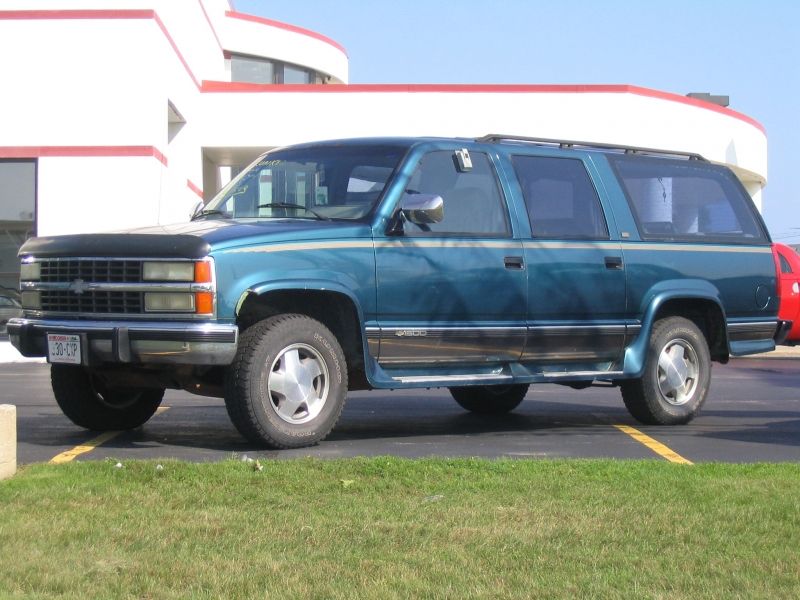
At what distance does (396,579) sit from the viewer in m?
4.44

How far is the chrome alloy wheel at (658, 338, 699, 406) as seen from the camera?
381 inches

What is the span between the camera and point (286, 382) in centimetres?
778

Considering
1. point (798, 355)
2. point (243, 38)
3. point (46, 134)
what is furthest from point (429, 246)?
point (243, 38)

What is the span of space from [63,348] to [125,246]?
28.6 inches

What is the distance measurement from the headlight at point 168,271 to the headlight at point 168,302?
0.29 feet

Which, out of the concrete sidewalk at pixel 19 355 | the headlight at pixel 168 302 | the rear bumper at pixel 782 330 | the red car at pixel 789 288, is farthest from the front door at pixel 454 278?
the concrete sidewalk at pixel 19 355

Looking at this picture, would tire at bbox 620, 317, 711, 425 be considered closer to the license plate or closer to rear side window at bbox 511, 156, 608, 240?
rear side window at bbox 511, 156, 608, 240

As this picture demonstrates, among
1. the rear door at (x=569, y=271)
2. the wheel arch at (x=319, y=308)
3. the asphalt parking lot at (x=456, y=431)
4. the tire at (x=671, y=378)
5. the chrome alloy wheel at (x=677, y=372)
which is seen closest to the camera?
the wheel arch at (x=319, y=308)

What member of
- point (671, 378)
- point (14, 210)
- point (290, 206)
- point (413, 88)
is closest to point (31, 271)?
point (290, 206)

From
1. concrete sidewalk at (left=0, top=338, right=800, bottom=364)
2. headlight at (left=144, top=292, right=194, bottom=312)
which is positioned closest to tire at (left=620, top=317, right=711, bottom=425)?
headlight at (left=144, top=292, right=194, bottom=312)

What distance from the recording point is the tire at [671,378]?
31.3 ft

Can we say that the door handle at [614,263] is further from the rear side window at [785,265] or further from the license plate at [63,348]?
the license plate at [63,348]

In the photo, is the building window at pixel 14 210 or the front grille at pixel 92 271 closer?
the front grille at pixel 92 271

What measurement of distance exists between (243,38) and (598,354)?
103 ft
